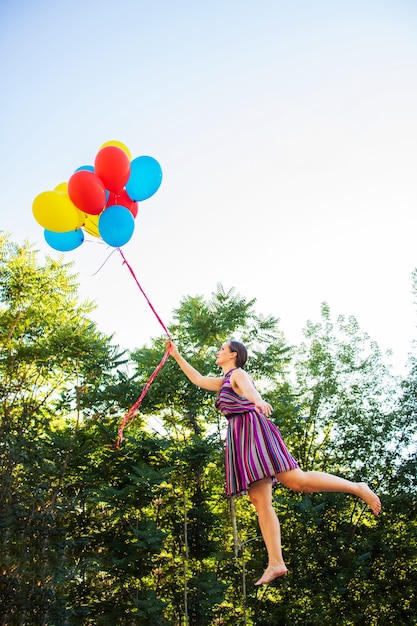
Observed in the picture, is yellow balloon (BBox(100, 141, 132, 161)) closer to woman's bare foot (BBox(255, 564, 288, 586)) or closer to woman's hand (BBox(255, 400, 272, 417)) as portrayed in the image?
woman's hand (BBox(255, 400, 272, 417))

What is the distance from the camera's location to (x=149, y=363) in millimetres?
8828

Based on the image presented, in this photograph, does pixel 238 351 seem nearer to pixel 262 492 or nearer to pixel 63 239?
pixel 262 492

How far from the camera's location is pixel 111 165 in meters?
3.13

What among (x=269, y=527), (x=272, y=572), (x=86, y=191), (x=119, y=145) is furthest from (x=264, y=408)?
(x=119, y=145)

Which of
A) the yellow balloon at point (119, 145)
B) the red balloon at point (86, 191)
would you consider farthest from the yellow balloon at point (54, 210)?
the yellow balloon at point (119, 145)

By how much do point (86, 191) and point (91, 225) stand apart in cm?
49

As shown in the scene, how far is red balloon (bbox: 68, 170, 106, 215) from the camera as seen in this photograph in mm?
3023

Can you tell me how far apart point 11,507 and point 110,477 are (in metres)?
3.07

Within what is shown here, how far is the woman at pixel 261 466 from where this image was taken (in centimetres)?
234

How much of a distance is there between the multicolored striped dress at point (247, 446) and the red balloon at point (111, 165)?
1572 mm

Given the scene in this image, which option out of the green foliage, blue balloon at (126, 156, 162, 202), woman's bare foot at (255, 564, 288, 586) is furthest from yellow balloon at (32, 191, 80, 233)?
the green foliage

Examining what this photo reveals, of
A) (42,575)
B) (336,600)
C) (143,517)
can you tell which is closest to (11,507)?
(42,575)

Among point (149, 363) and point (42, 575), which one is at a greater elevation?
point (149, 363)

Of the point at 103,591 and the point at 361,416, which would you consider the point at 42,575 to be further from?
the point at 361,416
